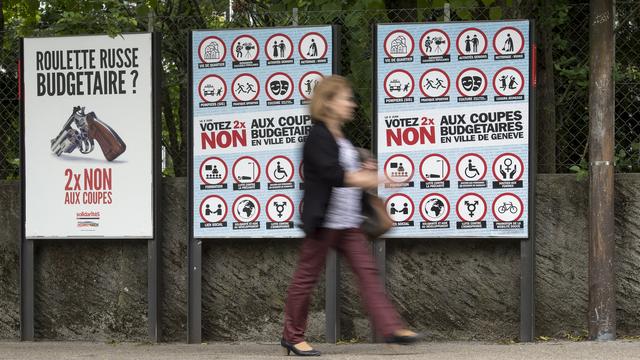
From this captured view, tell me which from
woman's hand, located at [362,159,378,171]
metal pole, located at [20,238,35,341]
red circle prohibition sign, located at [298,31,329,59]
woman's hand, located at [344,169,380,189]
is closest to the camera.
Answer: woman's hand, located at [344,169,380,189]

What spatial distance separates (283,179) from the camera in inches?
394

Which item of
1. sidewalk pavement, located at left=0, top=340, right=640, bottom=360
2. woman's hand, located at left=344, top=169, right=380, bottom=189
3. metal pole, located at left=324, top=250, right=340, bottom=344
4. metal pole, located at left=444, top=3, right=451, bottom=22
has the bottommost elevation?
sidewalk pavement, located at left=0, top=340, right=640, bottom=360

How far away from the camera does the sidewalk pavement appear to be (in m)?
8.26

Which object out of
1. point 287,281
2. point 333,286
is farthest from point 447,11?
point 287,281

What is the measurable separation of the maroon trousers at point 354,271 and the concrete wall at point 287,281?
7.50 feet

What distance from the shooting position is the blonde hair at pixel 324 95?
7.56 meters

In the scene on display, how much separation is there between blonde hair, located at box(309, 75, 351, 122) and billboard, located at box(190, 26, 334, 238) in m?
2.32

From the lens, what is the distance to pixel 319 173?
293 inches

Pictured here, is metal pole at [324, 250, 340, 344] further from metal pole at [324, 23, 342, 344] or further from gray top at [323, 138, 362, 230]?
gray top at [323, 138, 362, 230]

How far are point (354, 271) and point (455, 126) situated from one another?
260 cm

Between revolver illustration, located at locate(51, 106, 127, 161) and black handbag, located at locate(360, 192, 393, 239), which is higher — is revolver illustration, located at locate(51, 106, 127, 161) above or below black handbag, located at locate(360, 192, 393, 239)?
above

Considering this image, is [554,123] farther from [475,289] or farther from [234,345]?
[234,345]

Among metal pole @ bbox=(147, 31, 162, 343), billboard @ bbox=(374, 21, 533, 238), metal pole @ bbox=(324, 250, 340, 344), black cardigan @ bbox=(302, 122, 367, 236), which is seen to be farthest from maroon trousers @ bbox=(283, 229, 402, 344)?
metal pole @ bbox=(147, 31, 162, 343)

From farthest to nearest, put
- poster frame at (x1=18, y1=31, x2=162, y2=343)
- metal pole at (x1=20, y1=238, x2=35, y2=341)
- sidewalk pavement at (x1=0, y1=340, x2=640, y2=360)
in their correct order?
metal pole at (x1=20, y1=238, x2=35, y2=341), poster frame at (x1=18, y1=31, x2=162, y2=343), sidewalk pavement at (x1=0, y1=340, x2=640, y2=360)
